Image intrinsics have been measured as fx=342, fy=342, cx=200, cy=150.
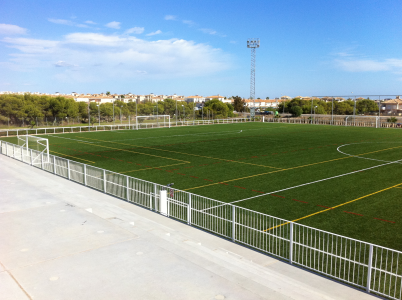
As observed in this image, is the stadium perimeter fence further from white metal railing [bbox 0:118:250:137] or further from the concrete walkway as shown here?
white metal railing [bbox 0:118:250:137]

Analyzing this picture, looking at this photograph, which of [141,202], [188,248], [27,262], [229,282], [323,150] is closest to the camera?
[229,282]

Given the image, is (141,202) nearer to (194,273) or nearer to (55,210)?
(55,210)

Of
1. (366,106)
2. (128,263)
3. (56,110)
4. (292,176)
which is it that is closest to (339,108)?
(366,106)

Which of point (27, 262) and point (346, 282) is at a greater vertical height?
point (27, 262)

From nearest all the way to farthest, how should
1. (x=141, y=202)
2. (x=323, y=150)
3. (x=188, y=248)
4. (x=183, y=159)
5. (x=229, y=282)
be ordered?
(x=229, y=282) < (x=188, y=248) < (x=141, y=202) < (x=183, y=159) < (x=323, y=150)

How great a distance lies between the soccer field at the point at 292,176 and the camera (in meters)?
13.9

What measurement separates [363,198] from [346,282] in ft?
30.2

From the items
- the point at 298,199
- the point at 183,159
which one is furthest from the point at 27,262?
the point at 183,159

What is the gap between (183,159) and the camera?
2878 cm

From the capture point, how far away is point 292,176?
21906 mm

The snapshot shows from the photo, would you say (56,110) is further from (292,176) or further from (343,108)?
(343,108)

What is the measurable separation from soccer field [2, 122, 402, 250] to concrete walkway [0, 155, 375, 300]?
483cm

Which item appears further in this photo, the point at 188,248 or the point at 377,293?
the point at 188,248

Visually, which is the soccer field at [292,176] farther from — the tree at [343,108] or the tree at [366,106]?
the tree at [366,106]
